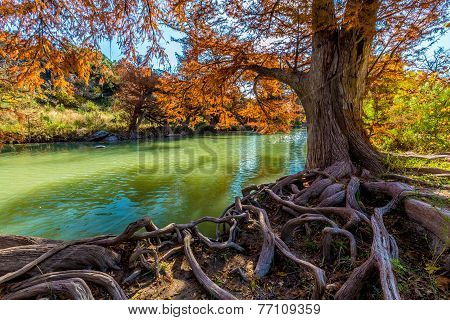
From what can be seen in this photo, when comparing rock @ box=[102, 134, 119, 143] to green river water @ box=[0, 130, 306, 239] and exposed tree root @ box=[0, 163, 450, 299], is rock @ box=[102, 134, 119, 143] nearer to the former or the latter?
green river water @ box=[0, 130, 306, 239]

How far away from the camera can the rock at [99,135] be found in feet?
68.5

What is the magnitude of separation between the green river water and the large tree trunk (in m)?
2.80

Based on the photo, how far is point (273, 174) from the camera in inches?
347

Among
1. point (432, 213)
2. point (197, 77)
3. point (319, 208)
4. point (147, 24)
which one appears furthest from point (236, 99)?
point (432, 213)

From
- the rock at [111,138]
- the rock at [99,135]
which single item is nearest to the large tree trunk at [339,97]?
the rock at [111,138]

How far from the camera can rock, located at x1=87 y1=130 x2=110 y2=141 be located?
20875 mm

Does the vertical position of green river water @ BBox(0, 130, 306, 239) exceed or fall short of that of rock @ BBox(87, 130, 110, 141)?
it falls short

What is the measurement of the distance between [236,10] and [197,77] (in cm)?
197

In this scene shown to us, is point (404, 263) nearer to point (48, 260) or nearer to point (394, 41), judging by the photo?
point (48, 260)

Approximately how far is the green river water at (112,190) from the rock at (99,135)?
8.86m

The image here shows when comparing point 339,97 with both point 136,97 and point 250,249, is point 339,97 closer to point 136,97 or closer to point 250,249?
point 250,249

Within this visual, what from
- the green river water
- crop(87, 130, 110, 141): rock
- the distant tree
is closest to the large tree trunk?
the green river water

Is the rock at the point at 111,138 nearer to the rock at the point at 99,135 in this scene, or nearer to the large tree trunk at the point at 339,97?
the rock at the point at 99,135

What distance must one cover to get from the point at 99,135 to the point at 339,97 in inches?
842
